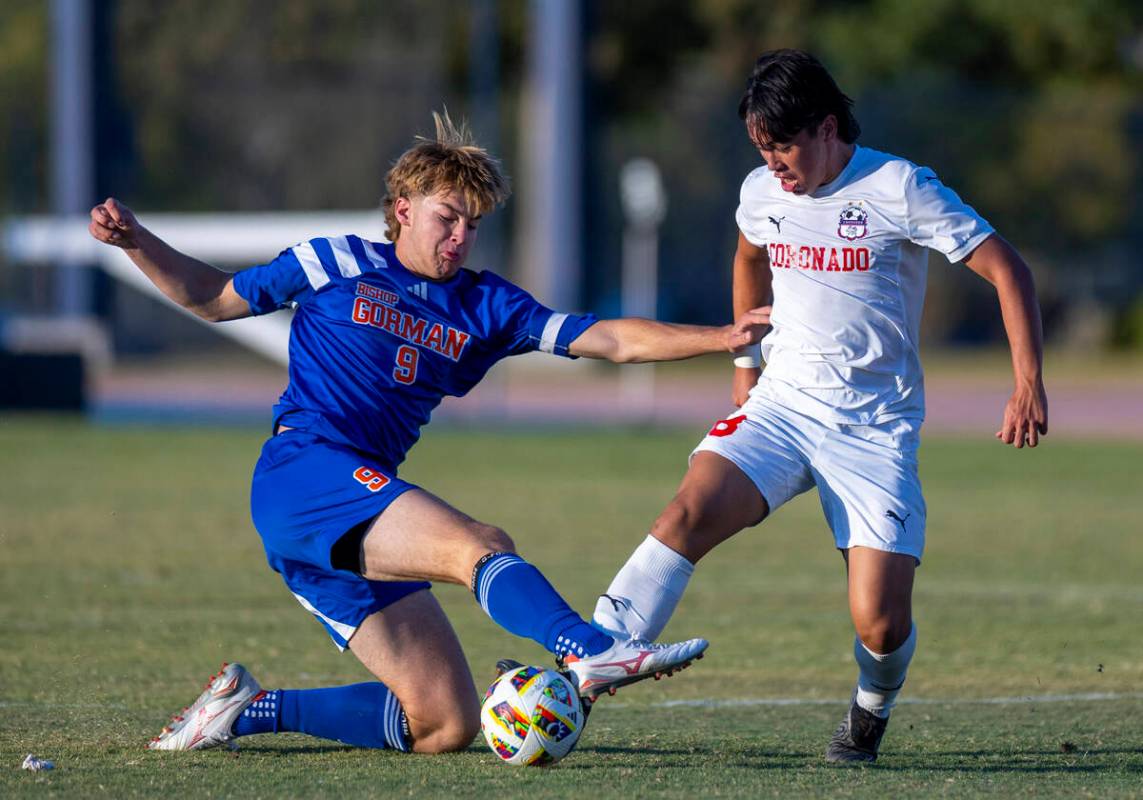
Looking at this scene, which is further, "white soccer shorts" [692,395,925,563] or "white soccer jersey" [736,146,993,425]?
"white soccer jersey" [736,146,993,425]

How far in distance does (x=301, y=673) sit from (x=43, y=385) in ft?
51.7

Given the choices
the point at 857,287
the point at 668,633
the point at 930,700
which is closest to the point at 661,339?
the point at 857,287

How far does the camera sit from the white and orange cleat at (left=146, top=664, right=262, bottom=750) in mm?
5633

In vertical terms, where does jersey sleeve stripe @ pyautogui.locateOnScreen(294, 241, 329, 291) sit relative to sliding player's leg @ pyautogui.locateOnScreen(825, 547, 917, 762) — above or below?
above

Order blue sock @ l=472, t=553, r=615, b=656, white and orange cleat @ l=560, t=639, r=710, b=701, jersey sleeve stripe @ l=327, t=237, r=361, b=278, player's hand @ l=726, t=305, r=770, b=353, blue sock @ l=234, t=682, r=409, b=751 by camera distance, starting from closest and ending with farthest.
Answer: white and orange cleat @ l=560, t=639, r=710, b=701, blue sock @ l=472, t=553, r=615, b=656, player's hand @ l=726, t=305, r=770, b=353, jersey sleeve stripe @ l=327, t=237, r=361, b=278, blue sock @ l=234, t=682, r=409, b=751

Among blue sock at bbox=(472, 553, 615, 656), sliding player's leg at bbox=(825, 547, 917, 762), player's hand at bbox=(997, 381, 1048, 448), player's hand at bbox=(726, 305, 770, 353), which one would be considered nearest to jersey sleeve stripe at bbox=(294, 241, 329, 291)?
blue sock at bbox=(472, 553, 615, 656)

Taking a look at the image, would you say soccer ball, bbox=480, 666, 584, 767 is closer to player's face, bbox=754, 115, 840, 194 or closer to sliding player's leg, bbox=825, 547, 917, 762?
sliding player's leg, bbox=825, 547, 917, 762

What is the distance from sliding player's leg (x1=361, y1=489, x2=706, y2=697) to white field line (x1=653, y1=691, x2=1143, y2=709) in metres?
1.90

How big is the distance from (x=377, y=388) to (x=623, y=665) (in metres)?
1.30

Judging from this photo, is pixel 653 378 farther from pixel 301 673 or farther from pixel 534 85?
pixel 301 673

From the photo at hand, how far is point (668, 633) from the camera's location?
853cm

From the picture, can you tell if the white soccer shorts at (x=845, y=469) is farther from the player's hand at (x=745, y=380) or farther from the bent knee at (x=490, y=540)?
the bent knee at (x=490, y=540)

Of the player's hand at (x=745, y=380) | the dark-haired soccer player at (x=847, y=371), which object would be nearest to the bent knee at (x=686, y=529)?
the dark-haired soccer player at (x=847, y=371)

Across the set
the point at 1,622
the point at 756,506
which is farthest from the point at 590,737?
the point at 1,622
